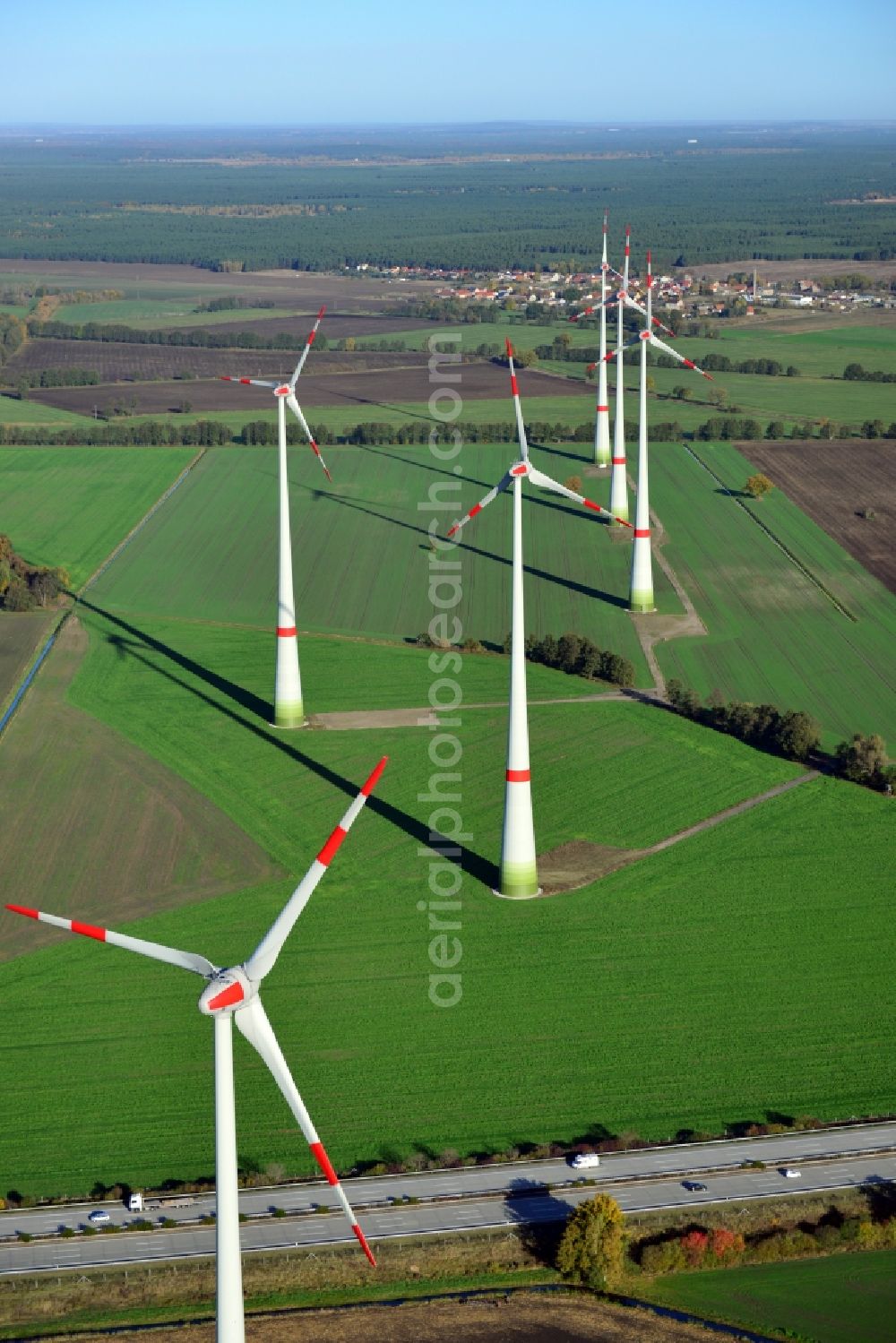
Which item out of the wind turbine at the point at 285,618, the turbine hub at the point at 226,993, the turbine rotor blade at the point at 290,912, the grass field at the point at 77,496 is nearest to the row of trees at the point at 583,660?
the wind turbine at the point at 285,618

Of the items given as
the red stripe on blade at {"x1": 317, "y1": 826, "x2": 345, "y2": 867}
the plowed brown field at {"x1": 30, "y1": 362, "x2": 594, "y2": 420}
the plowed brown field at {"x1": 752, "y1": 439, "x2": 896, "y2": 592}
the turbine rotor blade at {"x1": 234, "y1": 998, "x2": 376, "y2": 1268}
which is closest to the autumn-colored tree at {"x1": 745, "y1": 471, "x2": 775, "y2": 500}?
the plowed brown field at {"x1": 752, "y1": 439, "x2": 896, "y2": 592}

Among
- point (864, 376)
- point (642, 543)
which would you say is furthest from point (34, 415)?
point (864, 376)

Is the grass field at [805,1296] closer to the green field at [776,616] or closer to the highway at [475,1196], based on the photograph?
the highway at [475,1196]

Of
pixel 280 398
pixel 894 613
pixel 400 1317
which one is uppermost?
pixel 280 398

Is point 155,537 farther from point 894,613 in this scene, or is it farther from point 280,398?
point 894,613

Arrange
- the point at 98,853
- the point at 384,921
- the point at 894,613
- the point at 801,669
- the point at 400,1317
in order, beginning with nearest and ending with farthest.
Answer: the point at 400,1317 < the point at 384,921 < the point at 98,853 < the point at 801,669 < the point at 894,613

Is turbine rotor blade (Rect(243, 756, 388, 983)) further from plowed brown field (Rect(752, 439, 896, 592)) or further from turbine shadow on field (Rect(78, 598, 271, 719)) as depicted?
plowed brown field (Rect(752, 439, 896, 592))

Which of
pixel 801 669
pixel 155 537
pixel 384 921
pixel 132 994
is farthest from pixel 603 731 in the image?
pixel 155 537

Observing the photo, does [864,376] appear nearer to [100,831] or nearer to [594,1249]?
[100,831]
